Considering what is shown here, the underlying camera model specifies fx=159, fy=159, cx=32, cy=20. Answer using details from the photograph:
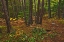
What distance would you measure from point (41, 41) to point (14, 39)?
255cm

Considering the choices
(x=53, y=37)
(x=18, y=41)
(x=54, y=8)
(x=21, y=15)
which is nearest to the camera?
(x=18, y=41)

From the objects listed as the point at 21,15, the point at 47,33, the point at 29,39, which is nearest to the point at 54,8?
the point at 21,15

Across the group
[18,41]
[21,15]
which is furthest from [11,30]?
[21,15]

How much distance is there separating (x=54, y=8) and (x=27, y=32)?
64.2 feet

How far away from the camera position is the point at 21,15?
103ft

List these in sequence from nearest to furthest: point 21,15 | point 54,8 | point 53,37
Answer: point 53,37, point 21,15, point 54,8

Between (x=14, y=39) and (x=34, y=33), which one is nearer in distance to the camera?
(x=14, y=39)

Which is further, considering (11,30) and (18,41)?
(11,30)

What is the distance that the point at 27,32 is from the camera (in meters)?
16.5

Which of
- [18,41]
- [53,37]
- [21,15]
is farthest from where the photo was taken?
[21,15]

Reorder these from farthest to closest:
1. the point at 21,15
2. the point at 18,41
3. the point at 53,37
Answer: the point at 21,15, the point at 53,37, the point at 18,41

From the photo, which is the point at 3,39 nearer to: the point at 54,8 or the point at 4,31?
the point at 4,31

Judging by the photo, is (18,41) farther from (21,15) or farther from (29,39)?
(21,15)

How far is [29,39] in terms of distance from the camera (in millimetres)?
14984
